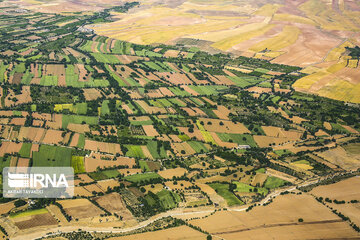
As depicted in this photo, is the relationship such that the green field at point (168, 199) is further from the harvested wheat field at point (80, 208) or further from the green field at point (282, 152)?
the green field at point (282, 152)

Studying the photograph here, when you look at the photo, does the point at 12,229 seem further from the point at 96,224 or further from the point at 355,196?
the point at 355,196

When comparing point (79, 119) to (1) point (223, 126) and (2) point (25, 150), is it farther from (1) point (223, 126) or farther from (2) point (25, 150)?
(1) point (223, 126)

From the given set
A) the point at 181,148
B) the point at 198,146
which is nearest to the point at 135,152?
the point at 181,148

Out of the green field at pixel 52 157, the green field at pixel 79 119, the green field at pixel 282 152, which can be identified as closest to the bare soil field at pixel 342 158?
the green field at pixel 282 152

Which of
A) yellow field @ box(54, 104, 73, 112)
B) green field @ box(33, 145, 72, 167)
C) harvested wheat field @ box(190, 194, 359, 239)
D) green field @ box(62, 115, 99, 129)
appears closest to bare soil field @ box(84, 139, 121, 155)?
green field @ box(33, 145, 72, 167)

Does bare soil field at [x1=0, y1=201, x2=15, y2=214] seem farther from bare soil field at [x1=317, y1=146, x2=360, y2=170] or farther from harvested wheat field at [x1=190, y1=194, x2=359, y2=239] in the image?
bare soil field at [x1=317, y1=146, x2=360, y2=170]

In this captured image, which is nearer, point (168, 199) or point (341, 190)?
point (168, 199)
